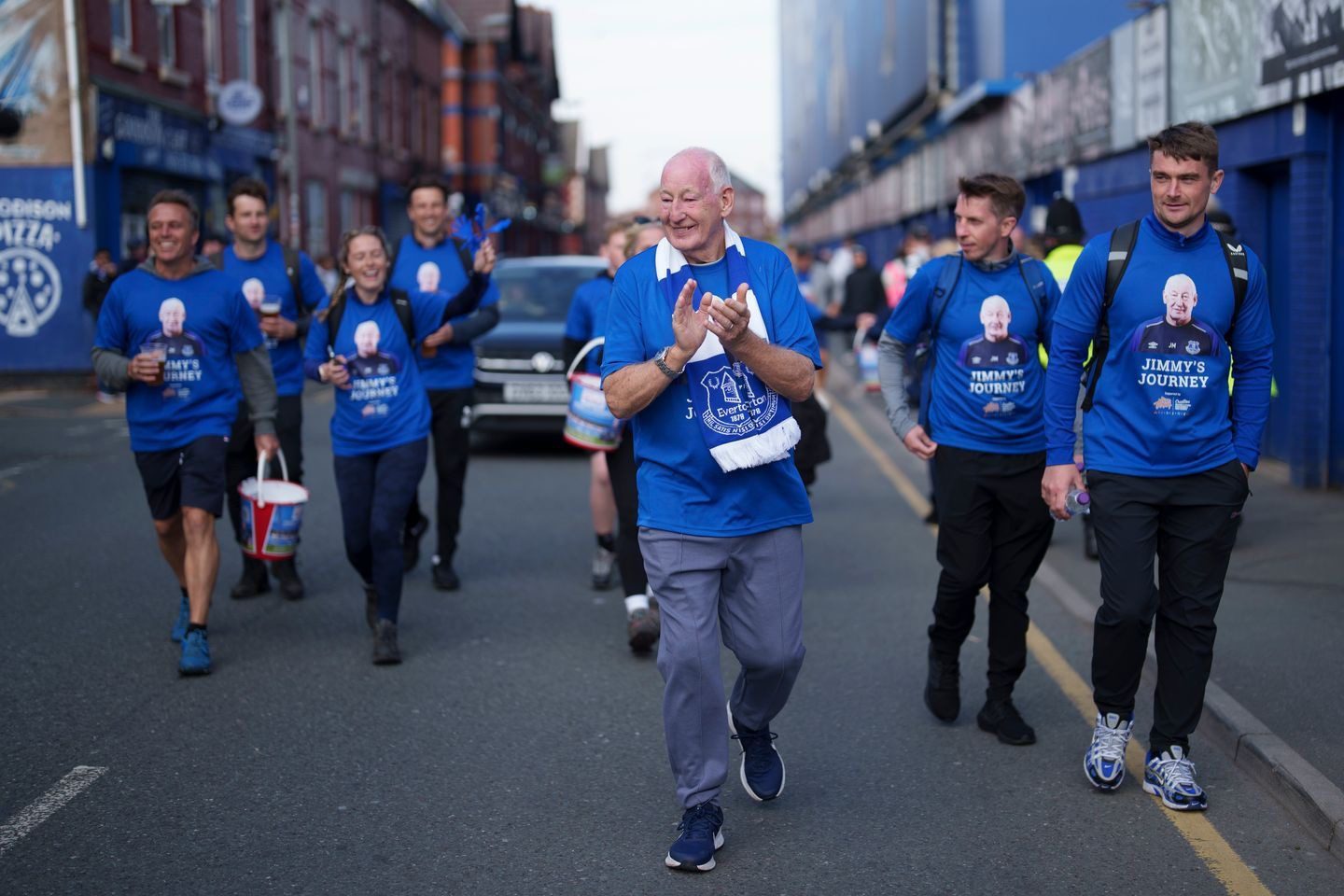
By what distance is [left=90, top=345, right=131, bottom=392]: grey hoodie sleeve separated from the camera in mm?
6340

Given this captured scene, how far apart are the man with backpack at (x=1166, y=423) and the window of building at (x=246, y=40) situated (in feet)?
90.9

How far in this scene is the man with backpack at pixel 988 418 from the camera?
17.8 ft

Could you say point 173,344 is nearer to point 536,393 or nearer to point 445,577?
point 445,577

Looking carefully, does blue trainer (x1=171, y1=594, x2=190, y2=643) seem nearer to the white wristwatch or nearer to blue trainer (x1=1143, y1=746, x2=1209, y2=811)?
the white wristwatch

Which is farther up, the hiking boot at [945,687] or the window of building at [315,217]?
the window of building at [315,217]

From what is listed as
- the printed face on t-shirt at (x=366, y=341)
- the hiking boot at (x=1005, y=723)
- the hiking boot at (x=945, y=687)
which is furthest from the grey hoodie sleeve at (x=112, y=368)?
the hiking boot at (x=1005, y=723)

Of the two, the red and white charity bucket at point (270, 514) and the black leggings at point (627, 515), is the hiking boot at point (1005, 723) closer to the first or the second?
the black leggings at point (627, 515)

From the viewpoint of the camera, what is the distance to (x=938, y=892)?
414 cm

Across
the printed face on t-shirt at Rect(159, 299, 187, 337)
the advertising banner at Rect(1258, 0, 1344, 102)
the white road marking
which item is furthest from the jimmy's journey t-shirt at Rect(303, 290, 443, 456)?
the advertising banner at Rect(1258, 0, 1344, 102)

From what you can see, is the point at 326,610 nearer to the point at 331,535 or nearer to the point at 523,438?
the point at 331,535

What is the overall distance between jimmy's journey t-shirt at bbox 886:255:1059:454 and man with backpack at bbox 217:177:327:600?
3619 mm

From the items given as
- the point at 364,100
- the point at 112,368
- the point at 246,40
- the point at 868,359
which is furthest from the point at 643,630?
the point at 364,100

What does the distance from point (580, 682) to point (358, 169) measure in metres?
34.8

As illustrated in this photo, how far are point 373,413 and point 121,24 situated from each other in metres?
20.2
